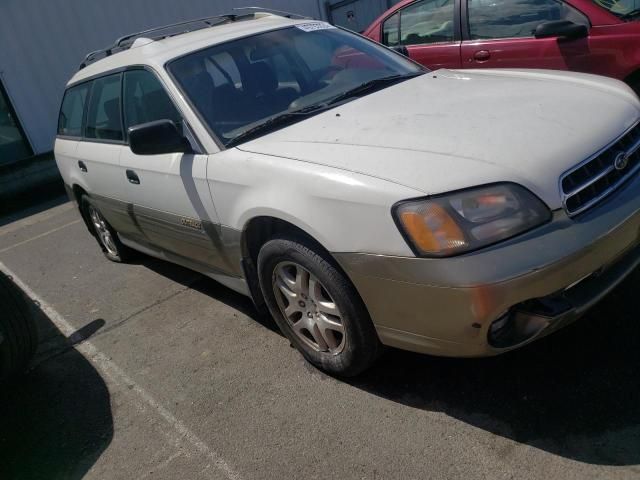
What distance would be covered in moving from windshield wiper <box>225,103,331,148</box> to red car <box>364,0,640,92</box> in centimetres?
161

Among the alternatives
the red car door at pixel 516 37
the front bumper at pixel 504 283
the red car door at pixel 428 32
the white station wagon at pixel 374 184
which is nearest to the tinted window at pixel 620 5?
the red car door at pixel 516 37

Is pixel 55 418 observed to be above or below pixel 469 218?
below

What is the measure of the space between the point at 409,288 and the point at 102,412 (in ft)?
6.21

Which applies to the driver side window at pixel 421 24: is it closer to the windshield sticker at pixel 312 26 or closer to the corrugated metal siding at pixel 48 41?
the windshield sticker at pixel 312 26

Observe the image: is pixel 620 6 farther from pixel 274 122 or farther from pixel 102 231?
pixel 102 231

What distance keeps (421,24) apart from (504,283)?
4.26 m

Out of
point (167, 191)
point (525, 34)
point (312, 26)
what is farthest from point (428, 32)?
point (167, 191)

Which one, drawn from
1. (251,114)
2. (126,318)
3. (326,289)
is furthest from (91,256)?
(326,289)

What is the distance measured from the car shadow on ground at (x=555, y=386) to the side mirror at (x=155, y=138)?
152cm

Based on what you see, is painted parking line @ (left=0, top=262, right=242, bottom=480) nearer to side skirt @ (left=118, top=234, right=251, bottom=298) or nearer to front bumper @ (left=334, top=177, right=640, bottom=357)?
side skirt @ (left=118, top=234, right=251, bottom=298)

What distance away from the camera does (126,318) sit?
13.5ft

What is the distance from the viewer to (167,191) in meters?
3.29

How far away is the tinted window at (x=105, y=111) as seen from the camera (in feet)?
12.9

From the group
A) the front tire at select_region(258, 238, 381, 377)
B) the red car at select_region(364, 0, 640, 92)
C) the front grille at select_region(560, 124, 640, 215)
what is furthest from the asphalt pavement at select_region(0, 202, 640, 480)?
the red car at select_region(364, 0, 640, 92)
